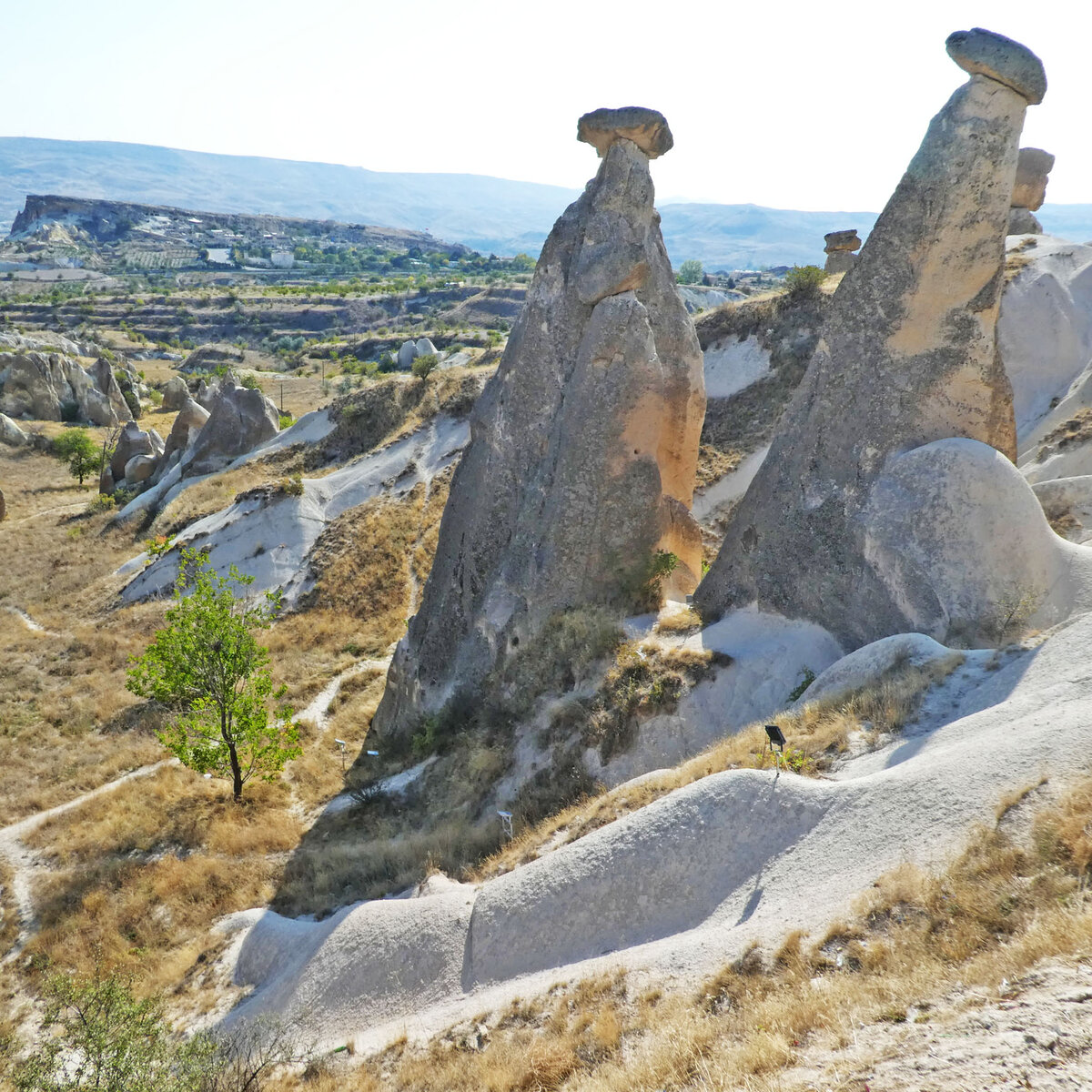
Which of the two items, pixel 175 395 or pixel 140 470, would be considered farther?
pixel 175 395

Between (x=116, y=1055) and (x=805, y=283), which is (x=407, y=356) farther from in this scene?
(x=116, y=1055)

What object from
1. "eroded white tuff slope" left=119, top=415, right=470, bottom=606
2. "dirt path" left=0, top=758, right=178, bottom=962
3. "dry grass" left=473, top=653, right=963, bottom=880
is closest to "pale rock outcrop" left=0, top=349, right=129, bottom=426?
"eroded white tuff slope" left=119, top=415, right=470, bottom=606

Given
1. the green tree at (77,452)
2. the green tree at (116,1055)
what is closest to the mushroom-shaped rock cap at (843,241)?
the green tree at (116,1055)

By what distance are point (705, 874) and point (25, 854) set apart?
1167 centimetres

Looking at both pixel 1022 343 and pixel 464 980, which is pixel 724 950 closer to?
pixel 464 980

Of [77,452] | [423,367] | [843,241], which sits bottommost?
[77,452]

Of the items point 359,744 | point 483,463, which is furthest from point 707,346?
point 359,744

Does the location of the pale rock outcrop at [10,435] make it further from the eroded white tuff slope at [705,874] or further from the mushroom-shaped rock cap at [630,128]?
the eroded white tuff slope at [705,874]

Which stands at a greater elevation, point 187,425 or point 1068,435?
point 1068,435

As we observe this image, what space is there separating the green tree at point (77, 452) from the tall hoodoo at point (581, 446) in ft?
109

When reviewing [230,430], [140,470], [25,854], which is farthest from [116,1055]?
[140,470]

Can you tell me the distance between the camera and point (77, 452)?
41188 millimetres

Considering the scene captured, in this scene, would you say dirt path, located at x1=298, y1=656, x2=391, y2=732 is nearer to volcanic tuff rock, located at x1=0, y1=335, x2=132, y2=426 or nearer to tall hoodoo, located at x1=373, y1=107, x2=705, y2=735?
tall hoodoo, located at x1=373, y1=107, x2=705, y2=735

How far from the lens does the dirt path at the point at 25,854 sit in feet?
37.1
